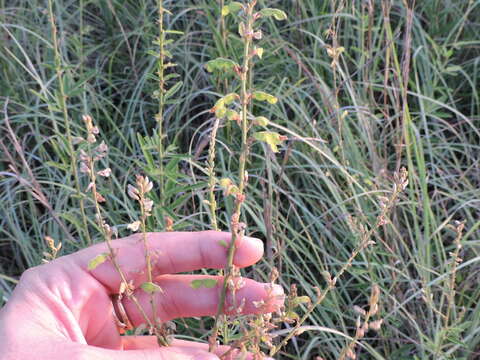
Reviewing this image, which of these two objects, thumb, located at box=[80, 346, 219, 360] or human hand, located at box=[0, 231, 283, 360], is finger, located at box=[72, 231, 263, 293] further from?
thumb, located at box=[80, 346, 219, 360]

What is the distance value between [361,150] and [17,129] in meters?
1.54

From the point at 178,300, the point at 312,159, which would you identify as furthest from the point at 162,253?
the point at 312,159

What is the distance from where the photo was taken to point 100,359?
1.23 metres

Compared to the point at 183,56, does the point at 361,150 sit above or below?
below

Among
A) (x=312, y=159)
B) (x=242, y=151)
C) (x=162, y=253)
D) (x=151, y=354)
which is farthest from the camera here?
(x=312, y=159)

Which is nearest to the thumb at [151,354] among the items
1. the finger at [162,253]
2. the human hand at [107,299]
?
the human hand at [107,299]

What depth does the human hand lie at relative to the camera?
4.23 ft

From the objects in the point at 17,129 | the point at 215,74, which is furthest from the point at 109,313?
the point at 17,129

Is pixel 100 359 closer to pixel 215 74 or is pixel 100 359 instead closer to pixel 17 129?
pixel 215 74

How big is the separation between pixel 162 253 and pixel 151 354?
12.4 inches

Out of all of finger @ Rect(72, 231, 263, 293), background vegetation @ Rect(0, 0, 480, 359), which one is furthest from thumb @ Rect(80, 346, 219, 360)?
background vegetation @ Rect(0, 0, 480, 359)

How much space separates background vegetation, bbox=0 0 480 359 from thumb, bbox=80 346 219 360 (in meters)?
0.41

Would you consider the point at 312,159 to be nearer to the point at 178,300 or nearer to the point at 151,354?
the point at 178,300

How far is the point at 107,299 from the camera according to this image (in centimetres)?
157
